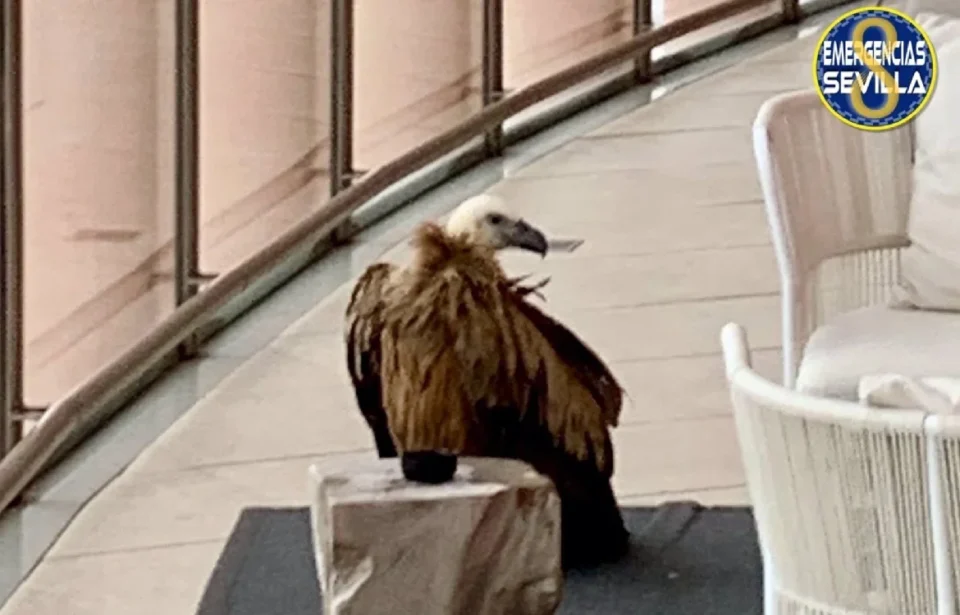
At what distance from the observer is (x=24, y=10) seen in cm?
267

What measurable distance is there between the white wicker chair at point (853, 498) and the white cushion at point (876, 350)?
728 mm

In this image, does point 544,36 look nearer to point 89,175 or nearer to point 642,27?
point 642,27

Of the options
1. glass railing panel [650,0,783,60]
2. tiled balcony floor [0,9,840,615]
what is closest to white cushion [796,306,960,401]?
tiled balcony floor [0,9,840,615]

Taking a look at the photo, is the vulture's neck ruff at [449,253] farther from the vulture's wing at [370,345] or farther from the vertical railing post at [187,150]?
the vertical railing post at [187,150]

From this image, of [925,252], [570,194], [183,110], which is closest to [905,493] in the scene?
[925,252]

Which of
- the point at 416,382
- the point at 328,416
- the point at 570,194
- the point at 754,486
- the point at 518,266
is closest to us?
the point at 754,486

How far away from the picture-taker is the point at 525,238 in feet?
8.14

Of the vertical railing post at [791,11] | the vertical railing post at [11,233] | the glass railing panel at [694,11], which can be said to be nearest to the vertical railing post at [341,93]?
the vertical railing post at [11,233]

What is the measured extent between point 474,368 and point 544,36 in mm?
2817

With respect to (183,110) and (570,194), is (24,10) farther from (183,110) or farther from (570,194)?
(570,194)

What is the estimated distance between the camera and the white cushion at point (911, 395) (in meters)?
1.48

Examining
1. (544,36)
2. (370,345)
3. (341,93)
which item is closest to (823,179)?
(370,345)

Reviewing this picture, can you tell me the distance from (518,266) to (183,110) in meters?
0.94

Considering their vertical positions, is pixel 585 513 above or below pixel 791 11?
→ below
